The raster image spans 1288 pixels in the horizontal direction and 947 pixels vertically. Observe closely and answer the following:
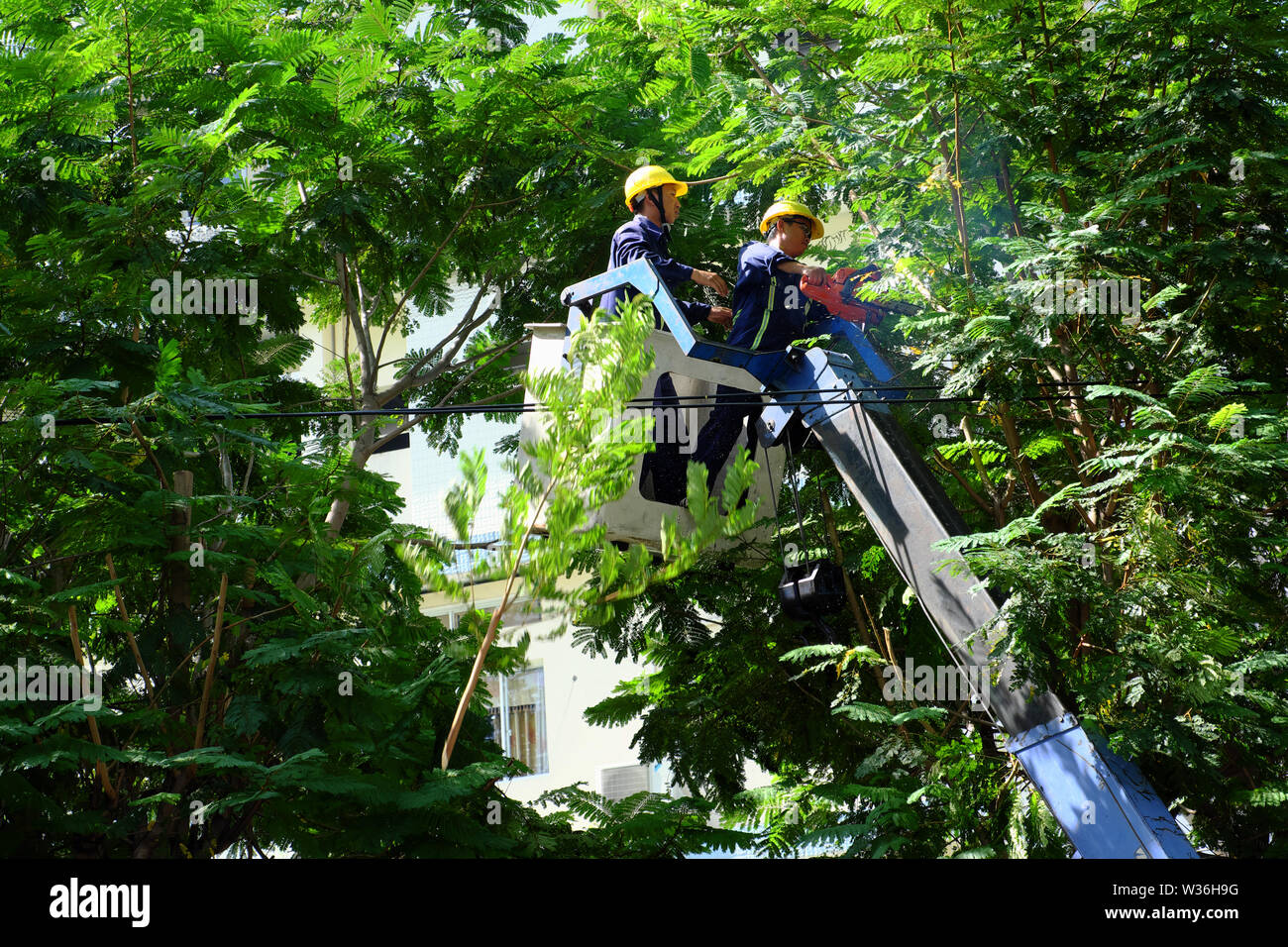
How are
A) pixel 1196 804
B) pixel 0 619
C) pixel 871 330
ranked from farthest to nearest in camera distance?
pixel 871 330 < pixel 0 619 < pixel 1196 804

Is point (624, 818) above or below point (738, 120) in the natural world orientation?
below

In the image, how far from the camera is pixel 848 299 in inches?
380

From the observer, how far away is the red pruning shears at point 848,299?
9531 millimetres

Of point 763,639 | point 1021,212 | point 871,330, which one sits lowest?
point 763,639

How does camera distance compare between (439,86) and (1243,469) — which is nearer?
(1243,469)

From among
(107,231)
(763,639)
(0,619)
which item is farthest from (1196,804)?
(107,231)

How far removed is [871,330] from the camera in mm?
9625

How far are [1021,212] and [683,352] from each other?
2454mm

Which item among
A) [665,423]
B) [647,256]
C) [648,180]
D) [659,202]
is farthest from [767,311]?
[648,180]

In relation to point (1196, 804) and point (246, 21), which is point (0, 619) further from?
point (1196, 804)

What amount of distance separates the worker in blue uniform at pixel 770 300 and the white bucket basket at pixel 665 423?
0.39ft

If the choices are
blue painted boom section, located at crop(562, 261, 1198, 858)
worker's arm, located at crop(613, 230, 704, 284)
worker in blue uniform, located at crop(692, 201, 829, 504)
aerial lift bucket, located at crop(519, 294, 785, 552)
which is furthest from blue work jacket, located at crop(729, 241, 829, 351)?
worker's arm, located at crop(613, 230, 704, 284)

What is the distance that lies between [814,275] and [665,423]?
4.75ft

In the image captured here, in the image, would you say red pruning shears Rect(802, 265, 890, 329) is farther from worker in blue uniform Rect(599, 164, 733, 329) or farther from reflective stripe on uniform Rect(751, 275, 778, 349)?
worker in blue uniform Rect(599, 164, 733, 329)
